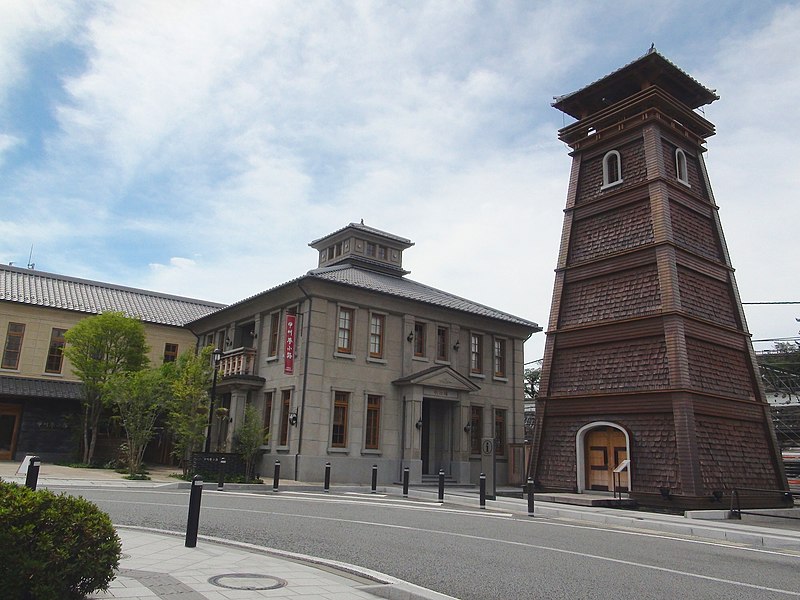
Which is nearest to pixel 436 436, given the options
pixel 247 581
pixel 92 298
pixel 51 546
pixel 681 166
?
pixel 681 166

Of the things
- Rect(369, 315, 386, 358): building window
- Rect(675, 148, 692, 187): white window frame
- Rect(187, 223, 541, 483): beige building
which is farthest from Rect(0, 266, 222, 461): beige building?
Rect(675, 148, 692, 187): white window frame

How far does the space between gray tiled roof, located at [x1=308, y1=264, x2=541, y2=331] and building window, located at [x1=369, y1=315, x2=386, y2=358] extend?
135cm

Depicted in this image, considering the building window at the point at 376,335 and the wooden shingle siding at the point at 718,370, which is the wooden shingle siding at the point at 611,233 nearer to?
the wooden shingle siding at the point at 718,370

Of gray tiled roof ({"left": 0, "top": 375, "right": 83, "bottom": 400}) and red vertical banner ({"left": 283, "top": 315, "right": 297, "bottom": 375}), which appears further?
gray tiled roof ({"left": 0, "top": 375, "right": 83, "bottom": 400})

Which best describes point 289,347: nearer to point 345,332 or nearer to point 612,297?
point 345,332

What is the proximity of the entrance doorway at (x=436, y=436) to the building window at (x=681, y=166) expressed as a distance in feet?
44.7

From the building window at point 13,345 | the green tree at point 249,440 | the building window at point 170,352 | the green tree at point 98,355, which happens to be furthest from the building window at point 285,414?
A: the building window at point 13,345

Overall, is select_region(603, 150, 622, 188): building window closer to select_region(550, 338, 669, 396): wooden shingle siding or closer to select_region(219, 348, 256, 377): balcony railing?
select_region(550, 338, 669, 396): wooden shingle siding

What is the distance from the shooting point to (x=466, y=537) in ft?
37.1

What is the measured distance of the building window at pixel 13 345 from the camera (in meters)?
33.4

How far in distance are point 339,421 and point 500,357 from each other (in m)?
10.6

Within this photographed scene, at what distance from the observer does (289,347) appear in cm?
2597

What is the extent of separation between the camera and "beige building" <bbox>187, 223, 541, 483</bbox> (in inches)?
1022

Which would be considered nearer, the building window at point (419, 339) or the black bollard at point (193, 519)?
the black bollard at point (193, 519)
